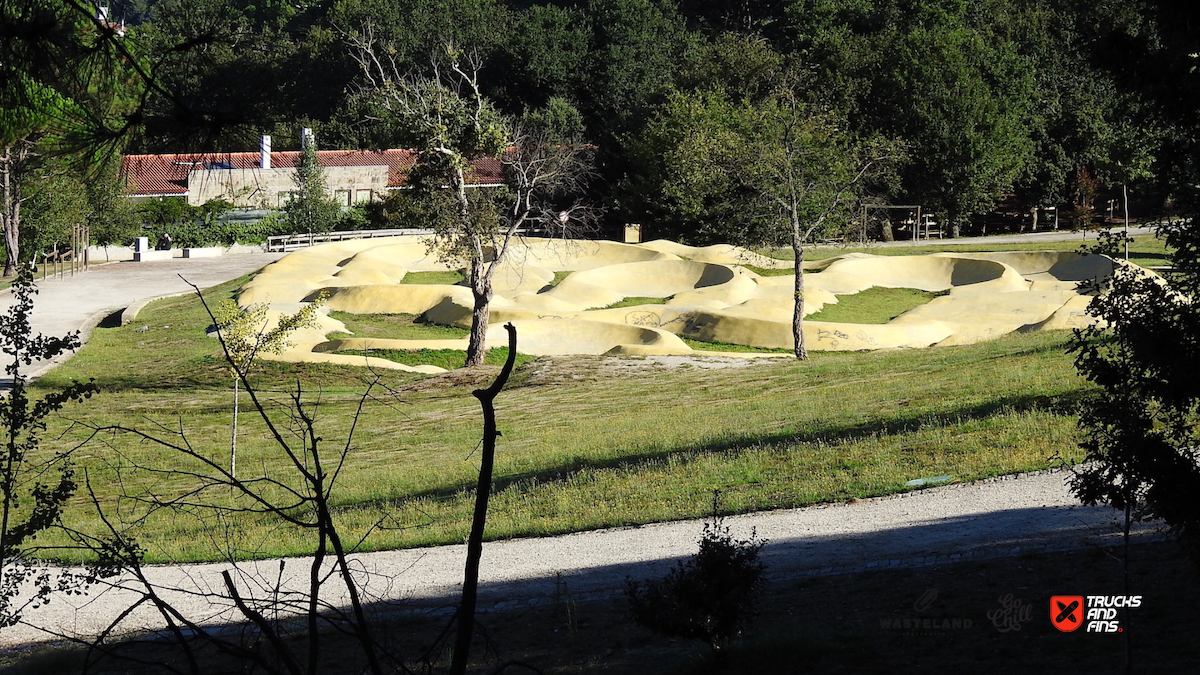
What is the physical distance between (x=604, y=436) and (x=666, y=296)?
984 inches

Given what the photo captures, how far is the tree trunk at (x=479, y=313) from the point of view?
26.0 meters

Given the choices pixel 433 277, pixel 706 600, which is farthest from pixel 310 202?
pixel 706 600

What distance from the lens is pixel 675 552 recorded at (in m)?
10.6

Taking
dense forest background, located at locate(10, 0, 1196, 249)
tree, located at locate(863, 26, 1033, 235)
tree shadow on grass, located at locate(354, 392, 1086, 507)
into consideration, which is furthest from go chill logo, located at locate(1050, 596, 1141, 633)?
tree, located at locate(863, 26, 1033, 235)

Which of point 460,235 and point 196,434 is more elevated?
point 460,235

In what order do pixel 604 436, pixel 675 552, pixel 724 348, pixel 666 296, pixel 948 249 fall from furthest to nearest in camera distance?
1. pixel 948 249
2. pixel 666 296
3. pixel 724 348
4. pixel 604 436
5. pixel 675 552

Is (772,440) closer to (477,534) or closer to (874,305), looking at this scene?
(477,534)

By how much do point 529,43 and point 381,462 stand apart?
169 ft

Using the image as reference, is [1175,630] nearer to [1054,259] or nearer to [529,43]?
[1054,259]

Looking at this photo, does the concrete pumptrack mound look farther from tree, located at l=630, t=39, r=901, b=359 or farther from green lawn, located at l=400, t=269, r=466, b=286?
tree, located at l=630, t=39, r=901, b=359

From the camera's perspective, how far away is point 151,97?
5.75 metres

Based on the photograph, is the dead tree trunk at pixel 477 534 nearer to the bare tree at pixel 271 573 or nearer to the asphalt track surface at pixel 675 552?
the bare tree at pixel 271 573

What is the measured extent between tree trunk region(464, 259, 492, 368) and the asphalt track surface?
14.1m

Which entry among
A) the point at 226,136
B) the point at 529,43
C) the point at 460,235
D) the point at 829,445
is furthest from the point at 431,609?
the point at 529,43
